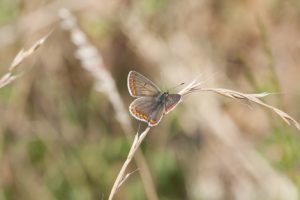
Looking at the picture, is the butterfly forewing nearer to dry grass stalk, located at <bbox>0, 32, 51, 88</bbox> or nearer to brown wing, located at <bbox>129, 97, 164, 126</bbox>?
brown wing, located at <bbox>129, 97, 164, 126</bbox>

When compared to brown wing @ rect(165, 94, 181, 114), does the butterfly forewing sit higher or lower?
higher

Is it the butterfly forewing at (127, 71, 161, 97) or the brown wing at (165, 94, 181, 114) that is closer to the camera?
the brown wing at (165, 94, 181, 114)

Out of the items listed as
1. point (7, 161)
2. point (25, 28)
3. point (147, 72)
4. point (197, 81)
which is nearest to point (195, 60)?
point (147, 72)

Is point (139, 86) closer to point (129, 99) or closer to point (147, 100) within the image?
point (147, 100)

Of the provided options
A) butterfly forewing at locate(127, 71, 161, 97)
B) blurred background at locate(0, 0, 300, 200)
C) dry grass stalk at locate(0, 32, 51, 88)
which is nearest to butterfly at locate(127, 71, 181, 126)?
butterfly forewing at locate(127, 71, 161, 97)

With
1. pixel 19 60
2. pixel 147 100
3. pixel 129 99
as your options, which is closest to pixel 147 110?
pixel 147 100

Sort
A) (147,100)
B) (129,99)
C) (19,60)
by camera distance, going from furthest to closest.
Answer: (129,99) < (147,100) < (19,60)
